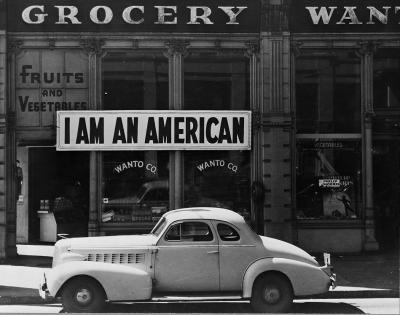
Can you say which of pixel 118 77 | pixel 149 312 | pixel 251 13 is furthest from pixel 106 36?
pixel 149 312

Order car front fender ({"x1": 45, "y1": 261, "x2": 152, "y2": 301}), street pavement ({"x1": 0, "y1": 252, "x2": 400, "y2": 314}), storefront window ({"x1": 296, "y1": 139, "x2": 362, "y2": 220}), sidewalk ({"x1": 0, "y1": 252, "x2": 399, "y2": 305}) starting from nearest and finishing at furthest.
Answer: car front fender ({"x1": 45, "y1": 261, "x2": 152, "y2": 301})
street pavement ({"x1": 0, "y1": 252, "x2": 400, "y2": 314})
sidewalk ({"x1": 0, "y1": 252, "x2": 399, "y2": 305})
storefront window ({"x1": 296, "y1": 139, "x2": 362, "y2": 220})

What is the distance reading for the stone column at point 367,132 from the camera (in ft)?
45.0

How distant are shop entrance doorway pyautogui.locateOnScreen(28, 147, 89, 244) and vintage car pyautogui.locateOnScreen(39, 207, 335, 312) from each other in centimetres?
522

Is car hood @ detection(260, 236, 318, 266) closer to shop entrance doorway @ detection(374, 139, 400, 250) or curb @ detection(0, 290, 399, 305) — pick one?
curb @ detection(0, 290, 399, 305)

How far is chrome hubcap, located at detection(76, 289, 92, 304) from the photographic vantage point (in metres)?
8.22

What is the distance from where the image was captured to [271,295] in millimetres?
8391

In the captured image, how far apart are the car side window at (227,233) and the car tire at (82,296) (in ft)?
6.30

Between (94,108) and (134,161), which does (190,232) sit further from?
(94,108)

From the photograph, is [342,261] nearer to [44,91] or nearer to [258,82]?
[258,82]

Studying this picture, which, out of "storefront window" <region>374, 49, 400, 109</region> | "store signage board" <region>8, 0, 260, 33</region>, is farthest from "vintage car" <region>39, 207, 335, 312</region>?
"storefront window" <region>374, 49, 400, 109</region>

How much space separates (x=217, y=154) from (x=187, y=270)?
17.9ft

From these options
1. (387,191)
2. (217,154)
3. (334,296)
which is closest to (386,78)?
(387,191)

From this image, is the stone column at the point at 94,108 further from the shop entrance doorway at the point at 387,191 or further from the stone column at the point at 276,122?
the shop entrance doorway at the point at 387,191

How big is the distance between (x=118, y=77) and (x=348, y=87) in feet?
17.6
